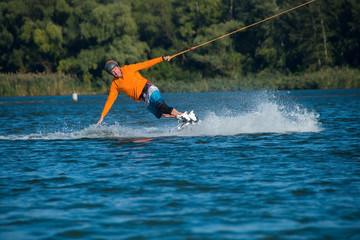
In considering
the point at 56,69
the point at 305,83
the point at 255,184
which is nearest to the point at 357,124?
the point at 255,184

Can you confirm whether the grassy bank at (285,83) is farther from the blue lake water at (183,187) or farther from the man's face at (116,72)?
the man's face at (116,72)

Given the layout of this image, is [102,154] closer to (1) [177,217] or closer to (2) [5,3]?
(1) [177,217]

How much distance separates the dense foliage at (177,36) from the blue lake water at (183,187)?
4387cm

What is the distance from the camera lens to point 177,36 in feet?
213

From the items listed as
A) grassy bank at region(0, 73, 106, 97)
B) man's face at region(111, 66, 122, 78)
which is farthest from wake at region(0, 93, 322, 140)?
grassy bank at region(0, 73, 106, 97)

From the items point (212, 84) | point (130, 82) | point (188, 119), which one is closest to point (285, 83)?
point (212, 84)

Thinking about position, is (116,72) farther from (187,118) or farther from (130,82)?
(187,118)

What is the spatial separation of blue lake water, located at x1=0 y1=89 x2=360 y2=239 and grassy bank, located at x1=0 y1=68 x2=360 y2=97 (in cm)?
3566

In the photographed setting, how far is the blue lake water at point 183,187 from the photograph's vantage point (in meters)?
5.52

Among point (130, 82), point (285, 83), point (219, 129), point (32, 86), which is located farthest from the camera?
point (285, 83)

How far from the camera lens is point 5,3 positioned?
60875mm

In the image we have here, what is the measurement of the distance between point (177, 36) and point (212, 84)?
13.5m

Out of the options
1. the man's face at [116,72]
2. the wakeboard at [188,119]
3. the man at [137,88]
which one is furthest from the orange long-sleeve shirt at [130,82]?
the wakeboard at [188,119]

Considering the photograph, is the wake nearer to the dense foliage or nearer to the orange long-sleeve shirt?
the orange long-sleeve shirt
